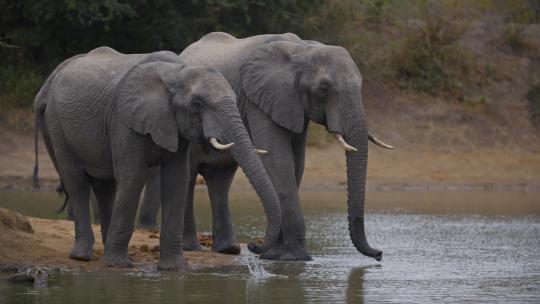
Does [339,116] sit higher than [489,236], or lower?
higher

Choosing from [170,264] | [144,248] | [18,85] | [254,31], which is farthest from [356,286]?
[254,31]

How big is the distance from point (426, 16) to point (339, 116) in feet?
55.9

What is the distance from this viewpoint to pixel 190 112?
1212 centimetres

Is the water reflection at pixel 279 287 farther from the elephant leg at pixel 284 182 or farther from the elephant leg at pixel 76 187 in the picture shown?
the elephant leg at pixel 76 187

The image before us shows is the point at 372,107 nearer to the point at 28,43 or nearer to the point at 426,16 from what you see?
the point at 426,16

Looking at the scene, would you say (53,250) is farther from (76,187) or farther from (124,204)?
(124,204)

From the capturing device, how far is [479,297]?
11.2m

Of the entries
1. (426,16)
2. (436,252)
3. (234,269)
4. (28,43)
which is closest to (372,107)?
(426,16)

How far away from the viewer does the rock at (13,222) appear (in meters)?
13.8

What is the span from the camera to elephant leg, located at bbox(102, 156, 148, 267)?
12.4 m

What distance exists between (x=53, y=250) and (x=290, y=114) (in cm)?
267

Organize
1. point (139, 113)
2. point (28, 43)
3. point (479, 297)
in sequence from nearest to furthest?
point (479, 297), point (139, 113), point (28, 43)

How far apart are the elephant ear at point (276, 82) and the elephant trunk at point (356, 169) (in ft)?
1.88

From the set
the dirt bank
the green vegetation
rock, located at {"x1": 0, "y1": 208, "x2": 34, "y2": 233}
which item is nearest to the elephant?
the dirt bank
